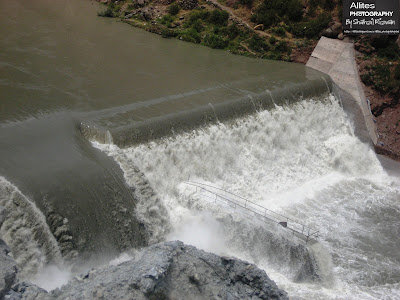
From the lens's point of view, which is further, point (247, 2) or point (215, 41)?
point (247, 2)

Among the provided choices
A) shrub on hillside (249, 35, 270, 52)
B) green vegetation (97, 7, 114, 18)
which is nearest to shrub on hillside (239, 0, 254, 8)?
shrub on hillside (249, 35, 270, 52)

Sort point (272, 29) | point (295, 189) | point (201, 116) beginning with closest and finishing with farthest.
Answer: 1. point (201, 116)
2. point (295, 189)
3. point (272, 29)

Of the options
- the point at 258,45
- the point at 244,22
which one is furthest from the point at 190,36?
the point at 258,45

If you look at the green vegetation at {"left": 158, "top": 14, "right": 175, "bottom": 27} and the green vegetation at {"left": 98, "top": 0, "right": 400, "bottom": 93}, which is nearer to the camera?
the green vegetation at {"left": 98, "top": 0, "right": 400, "bottom": 93}

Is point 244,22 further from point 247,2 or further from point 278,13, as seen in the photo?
point 278,13

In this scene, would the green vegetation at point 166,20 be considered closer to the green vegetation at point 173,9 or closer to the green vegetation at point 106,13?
the green vegetation at point 173,9

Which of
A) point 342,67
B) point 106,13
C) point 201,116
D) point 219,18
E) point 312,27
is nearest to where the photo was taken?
point 201,116

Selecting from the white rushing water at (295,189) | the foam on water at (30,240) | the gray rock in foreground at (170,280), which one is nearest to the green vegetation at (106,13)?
the white rushing water at (295,189)

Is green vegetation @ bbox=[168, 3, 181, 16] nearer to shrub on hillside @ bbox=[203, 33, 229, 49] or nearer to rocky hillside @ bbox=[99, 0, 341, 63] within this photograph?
rocky hillside @ bbox=[99, 0, 341, 63]
